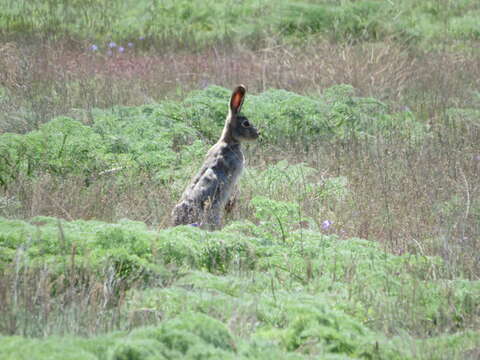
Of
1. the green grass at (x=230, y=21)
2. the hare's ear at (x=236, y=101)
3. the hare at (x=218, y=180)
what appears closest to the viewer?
the hare at (x=218, y=180)

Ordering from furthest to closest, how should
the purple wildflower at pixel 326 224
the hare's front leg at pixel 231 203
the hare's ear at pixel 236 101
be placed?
1. the hare's ear at pixel 236 101
2. the hare's front leg at pixel 231 203
3. the purple wildflower at pixel 326 224

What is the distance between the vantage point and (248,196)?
7609mm

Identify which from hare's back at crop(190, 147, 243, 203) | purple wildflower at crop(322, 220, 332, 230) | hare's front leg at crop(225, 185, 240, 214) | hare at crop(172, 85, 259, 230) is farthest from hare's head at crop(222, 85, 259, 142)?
purple wildflower at crop(322, 220, 332, 230)

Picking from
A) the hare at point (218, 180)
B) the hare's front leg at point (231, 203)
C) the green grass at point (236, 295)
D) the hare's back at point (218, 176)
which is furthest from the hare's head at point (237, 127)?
the green grass at point (236, 295)

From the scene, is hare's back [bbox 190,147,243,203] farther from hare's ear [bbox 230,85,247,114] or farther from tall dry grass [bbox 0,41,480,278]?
hare's ear [bbox 230,85,247,114]

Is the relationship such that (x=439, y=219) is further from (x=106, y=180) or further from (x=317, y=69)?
(x=317, y=69)

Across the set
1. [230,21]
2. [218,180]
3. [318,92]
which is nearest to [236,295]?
[218,180]

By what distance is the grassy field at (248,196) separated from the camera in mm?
4152

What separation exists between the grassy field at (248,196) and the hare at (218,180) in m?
Answer: 0.26

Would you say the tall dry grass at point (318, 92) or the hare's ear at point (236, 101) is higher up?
the hare's ear at point (236, 101)

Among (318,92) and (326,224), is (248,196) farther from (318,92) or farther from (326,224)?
(318,92)

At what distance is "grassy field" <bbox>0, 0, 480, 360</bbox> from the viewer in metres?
4.15

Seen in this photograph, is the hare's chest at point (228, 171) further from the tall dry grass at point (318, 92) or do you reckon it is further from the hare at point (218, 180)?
the tall dry grass at point (318, 92)

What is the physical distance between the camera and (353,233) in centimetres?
664
